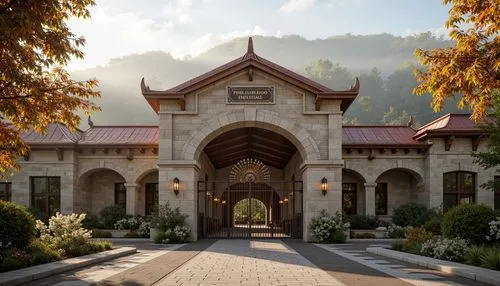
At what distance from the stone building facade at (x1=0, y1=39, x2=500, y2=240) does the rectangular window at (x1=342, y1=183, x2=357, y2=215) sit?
6 cm

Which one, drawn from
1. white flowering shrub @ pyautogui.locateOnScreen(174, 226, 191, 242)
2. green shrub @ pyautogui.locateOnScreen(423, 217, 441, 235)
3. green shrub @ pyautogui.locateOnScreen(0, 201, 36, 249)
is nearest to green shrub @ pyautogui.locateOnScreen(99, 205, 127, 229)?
white flowering shrub @ pyautogui.locateOnScreen(174, 226, 191, 242)

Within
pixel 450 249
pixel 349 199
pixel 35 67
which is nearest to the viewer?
pixel 35 67

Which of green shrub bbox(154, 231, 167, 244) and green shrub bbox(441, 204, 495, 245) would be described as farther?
green shrub bbox(154, 231, 167, 244)

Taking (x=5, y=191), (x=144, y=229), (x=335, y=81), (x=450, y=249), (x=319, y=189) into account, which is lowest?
(x=144, y=229)

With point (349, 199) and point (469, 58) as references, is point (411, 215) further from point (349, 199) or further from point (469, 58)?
point (469, 58)

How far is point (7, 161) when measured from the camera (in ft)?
41.4

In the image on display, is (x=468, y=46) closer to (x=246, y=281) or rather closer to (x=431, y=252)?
(x=431, y=252)

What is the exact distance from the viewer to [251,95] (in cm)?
2186

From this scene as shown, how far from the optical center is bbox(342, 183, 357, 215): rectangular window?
2891 cm

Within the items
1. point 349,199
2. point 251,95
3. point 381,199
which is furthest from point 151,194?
point 381,199

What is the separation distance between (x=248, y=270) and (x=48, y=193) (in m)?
18.3

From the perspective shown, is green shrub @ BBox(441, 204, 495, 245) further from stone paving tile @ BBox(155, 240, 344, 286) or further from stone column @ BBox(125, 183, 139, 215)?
stone column @ BBox(125, 183, 139, 215)

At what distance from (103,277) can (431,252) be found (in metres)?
8.95

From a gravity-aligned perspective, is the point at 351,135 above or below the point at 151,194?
above
